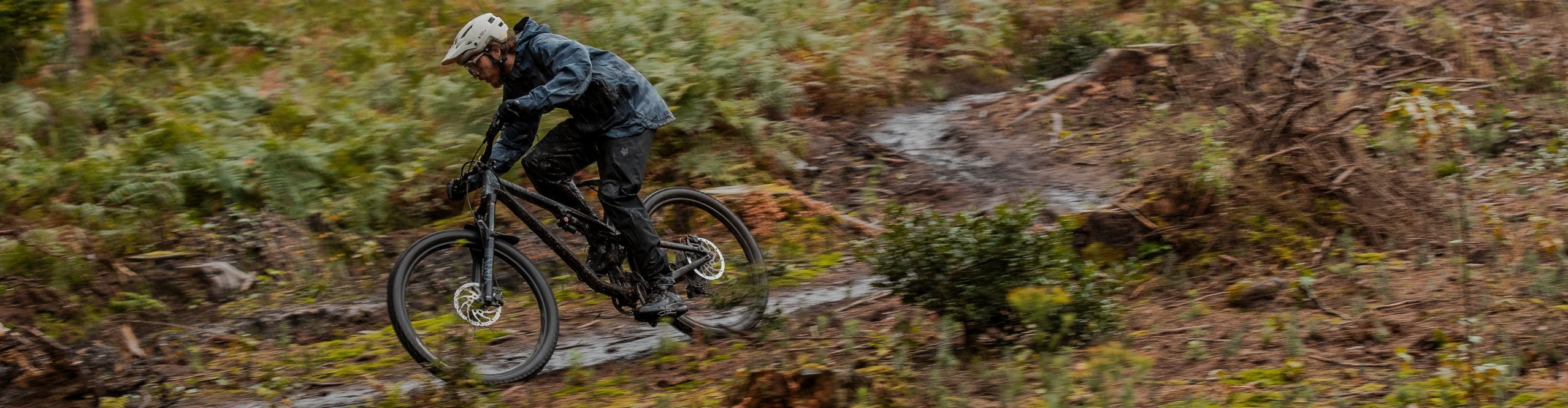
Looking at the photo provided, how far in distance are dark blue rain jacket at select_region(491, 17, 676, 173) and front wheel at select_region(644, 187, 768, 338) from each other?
2.20 ft

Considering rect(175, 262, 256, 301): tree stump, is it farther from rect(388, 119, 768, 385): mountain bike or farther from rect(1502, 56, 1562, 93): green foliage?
rect(1502, 56, 1562, 93): green foliage

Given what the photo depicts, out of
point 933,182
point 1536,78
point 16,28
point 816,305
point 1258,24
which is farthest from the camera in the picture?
point 1258,24

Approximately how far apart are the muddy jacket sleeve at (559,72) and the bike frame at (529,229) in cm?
21

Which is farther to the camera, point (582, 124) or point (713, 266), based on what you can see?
point (713, 266)

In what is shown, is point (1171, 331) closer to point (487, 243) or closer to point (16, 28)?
point (487, 243)

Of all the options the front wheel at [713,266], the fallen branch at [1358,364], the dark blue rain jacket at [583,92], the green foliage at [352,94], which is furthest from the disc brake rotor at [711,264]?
the fallen branch at [1358,364]

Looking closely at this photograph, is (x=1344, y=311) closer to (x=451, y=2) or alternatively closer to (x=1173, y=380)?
(x=1173, y=380)

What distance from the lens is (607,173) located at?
5.81m

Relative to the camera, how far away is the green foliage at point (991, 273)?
210 inches

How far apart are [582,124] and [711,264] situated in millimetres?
1232

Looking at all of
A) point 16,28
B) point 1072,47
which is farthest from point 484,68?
point 16,28

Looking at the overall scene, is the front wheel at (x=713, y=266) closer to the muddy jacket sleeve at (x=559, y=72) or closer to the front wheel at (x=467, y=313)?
the front wheel at (x=467, y=313)

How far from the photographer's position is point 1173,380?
485cm

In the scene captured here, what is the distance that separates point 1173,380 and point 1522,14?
9.01m
